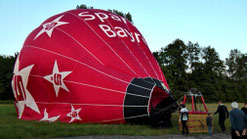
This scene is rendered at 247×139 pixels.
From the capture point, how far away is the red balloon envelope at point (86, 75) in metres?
7.94

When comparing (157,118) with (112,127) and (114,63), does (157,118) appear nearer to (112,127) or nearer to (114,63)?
(112,127)

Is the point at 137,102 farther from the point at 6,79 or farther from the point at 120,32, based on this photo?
the point at 6,79

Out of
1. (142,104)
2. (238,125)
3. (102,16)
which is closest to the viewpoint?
(238,125)

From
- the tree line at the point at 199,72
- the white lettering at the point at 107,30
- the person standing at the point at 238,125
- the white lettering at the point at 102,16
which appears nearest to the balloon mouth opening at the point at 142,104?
the white lettering at the point at 107,30

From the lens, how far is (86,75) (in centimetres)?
845

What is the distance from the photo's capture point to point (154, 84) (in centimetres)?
791

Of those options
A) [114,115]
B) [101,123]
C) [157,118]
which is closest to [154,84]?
[157,118]

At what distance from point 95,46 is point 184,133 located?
4424 mm

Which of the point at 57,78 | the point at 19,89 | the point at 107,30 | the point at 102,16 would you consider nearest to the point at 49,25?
the point at 102,16

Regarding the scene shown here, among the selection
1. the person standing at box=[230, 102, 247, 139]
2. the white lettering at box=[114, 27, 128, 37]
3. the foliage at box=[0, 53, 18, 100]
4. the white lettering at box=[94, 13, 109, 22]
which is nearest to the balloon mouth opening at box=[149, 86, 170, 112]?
the white lettering at box=[114, 27, 128, 37]

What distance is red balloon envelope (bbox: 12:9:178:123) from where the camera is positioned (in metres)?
7.94

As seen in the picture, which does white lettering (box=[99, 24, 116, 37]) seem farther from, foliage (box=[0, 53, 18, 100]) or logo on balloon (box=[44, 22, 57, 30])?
foliage (box=[0, 53, 18, 100])

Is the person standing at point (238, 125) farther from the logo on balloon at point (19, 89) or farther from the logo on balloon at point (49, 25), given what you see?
the logo on balloon at point (19, 89)

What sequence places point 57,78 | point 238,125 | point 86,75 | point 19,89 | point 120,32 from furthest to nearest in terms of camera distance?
point 19,89 < point 120,32 < point 57,78 < point 86,75 < point 238,125
